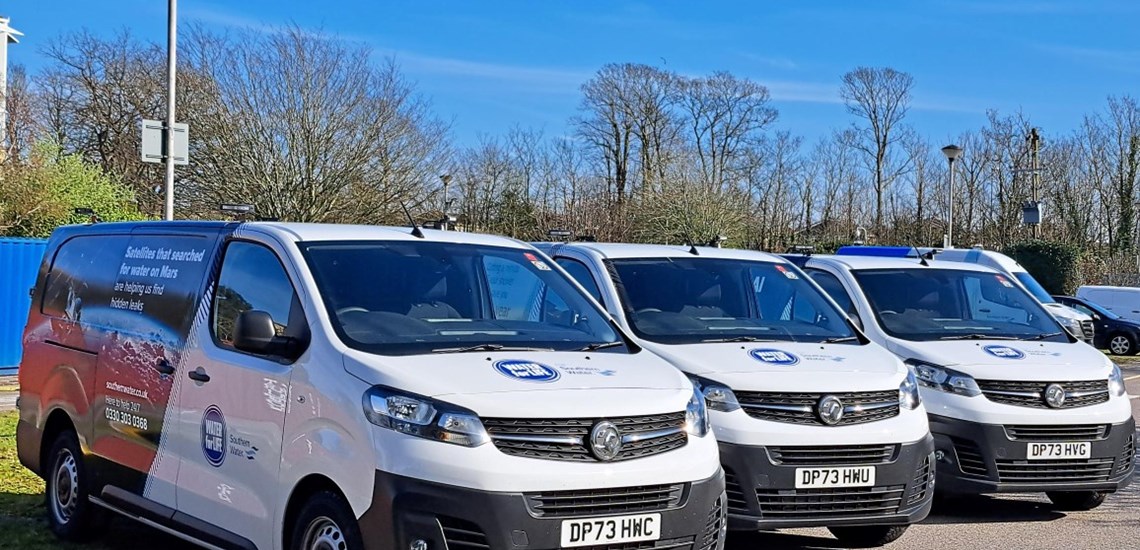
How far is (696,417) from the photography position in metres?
5.55

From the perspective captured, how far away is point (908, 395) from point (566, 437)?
306 cm

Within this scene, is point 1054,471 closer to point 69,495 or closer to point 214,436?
point 214,436

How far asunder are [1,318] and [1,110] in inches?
377

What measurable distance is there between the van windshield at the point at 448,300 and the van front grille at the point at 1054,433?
3.51 m

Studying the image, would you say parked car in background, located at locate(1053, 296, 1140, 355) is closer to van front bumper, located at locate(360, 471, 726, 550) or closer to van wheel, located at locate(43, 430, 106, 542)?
van wheel, located at locate(43, 430, 106, 542)

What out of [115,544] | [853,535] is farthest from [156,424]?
[853,535]

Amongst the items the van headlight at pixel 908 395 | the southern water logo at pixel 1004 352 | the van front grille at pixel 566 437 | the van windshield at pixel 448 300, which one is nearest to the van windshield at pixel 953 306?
the southern water logo at pixel 1004 352

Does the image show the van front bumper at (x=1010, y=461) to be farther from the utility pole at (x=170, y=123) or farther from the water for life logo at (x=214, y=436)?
the utility pole at (x=170, y=123)

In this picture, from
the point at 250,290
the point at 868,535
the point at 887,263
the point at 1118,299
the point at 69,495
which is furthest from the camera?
the point at 1118,299

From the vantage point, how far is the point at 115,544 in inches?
286

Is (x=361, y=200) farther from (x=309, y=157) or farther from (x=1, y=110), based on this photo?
(x=1, y=110)

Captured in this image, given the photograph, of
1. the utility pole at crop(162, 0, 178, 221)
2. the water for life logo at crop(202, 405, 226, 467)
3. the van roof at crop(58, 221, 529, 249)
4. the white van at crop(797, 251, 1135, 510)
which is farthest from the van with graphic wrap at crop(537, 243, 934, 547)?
the utility pole at crop(162, 0, 178, 221)

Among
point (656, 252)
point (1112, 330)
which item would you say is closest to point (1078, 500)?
point (656, 252)

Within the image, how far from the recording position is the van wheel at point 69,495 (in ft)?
23.6
